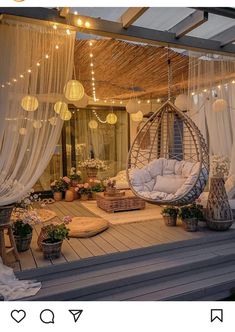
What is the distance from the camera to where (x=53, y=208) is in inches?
209

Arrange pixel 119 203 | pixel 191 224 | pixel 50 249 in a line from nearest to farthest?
pixel 50 249, pixel 191 224, pixel 119 203

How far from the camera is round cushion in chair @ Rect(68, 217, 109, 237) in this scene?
3.63m

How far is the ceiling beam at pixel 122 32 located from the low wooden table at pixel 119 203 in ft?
8.44

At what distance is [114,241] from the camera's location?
11.2ft

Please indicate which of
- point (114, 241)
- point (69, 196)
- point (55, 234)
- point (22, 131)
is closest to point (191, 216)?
point (114, 241)

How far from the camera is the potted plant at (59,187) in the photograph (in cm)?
600

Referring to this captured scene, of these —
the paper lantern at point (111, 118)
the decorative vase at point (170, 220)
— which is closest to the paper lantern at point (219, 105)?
the decorative vase at point (170, 220)

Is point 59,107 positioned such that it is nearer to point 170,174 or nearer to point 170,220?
point 170,220

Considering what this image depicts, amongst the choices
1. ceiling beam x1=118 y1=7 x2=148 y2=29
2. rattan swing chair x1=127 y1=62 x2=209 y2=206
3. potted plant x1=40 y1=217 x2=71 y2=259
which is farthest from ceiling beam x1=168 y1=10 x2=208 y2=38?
potted plant x1=40 y1=217 x2=71 y2=259

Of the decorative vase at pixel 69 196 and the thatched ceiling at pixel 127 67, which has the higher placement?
the thatched ceiling at pixel 127 67

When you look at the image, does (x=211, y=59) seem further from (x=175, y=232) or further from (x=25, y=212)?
(x=25, y=212)

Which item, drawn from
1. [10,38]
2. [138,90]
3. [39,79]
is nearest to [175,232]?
[39,79]
